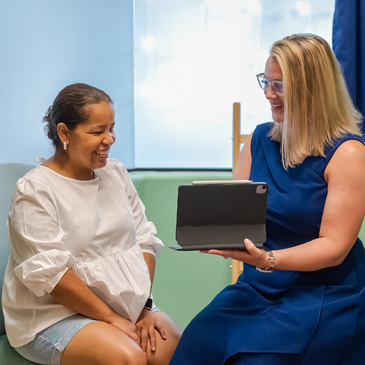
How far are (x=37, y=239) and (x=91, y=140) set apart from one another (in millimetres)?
311

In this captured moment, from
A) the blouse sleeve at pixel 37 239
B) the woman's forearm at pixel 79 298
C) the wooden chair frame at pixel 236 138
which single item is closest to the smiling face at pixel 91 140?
the blouse sleeve at pixel 37 239

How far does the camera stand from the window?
207 cm

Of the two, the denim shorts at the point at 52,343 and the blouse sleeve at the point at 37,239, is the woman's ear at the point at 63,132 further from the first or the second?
the denim shorts at the point at 52,343

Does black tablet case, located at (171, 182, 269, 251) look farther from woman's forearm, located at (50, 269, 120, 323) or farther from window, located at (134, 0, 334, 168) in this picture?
window, located at (134, 0, 334, 168)

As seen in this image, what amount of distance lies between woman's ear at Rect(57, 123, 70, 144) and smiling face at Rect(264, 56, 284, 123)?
59cm

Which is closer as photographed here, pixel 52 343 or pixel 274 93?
pixel 52 343

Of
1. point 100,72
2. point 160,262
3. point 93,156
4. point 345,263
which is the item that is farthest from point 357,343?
point 100,72

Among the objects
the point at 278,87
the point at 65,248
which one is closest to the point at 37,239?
the point at 65,248

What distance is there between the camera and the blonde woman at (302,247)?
943 millimetres

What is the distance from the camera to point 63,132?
1.11m

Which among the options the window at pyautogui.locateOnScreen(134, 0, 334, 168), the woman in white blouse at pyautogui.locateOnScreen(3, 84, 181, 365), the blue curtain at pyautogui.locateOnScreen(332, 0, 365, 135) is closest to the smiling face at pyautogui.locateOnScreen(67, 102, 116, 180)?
A: the woman in white blouse at pyautogui.locateOnScreen(3, 84, 181, 365)

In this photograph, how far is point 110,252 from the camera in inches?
45.6

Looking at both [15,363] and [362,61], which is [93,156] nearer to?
[15,363]

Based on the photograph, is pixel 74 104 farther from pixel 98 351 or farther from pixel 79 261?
pixel 98 351
